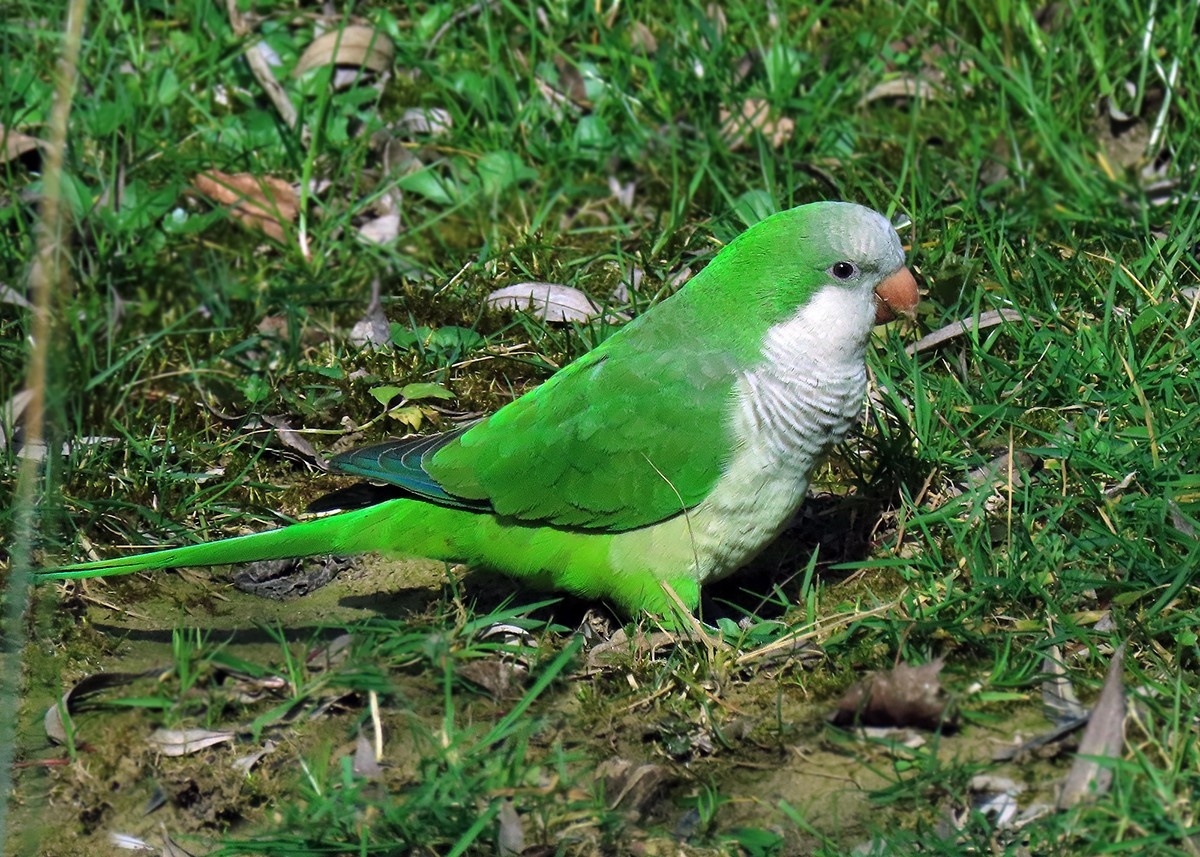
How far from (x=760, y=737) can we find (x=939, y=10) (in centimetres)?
375

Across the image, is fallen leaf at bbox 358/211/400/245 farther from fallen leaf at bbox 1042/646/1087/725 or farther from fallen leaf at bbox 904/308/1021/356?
fallen leaf at bbox 1042/646/1087/725

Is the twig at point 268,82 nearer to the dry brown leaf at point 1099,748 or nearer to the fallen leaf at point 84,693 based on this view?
the fallen leaf at point 84,693

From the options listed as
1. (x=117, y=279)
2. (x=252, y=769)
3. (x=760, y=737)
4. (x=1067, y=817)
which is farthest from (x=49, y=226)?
(x=117, y=279)

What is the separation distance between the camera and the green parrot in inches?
142

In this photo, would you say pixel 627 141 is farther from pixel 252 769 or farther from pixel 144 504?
pixel 252 769

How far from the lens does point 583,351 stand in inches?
184

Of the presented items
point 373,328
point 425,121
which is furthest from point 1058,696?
point 425,121

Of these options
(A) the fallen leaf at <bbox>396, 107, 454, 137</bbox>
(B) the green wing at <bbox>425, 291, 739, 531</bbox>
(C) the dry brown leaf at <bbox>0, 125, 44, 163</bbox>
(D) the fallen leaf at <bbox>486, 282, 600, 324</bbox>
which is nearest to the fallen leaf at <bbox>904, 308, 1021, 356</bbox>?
(B) the green wing at <bbox>425, 291, 739, 531</bbox>

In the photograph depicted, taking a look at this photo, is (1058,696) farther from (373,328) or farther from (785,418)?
(373,328)

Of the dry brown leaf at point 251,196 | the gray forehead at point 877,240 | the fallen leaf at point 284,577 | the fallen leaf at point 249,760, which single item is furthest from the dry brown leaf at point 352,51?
the fallen leaf at point 249,760

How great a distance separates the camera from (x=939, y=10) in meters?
5.85

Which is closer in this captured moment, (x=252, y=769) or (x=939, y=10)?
(x=252, y=769)

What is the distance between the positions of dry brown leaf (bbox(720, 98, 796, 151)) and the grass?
0.03 meters

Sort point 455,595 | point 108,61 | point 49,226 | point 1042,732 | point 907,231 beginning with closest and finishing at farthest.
A: 1. point 49,226
2. point 1042,732
3. point 455,595
4. point 907,231
5. point 108,61
